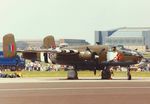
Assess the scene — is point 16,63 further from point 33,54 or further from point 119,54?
point 119,54

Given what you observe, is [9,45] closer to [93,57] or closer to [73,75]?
[73,75]

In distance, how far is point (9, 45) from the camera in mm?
41625

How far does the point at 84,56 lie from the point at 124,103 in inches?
862

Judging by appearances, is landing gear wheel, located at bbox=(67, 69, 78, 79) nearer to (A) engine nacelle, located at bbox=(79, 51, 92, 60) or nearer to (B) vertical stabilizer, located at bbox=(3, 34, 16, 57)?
(A) engine nacelle, located at bbox=(79, 51, 92, 60)

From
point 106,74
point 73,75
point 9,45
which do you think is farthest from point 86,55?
point 9,45

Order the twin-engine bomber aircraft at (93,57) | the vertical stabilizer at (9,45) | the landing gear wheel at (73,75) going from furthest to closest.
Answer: the vertical stabilizer at (9,45) → the landing gear wheel at (73,75) → the twin-engine bomber aircraft at (93,57)

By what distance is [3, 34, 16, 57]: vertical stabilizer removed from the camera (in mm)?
40744

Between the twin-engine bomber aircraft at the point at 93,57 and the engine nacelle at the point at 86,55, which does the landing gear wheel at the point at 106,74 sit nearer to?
the twin-engine bomber aircraft at the point at 93,57

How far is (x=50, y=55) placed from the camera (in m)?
38.9

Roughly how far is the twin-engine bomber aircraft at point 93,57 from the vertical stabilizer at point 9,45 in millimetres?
2190

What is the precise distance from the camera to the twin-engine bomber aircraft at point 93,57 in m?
35.7

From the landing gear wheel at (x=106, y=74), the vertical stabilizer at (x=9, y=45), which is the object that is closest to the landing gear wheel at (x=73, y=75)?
the landing gear wheel at (x=106, y=74)

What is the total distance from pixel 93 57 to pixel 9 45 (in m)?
8.96

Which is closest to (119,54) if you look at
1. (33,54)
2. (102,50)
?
(102,50)
